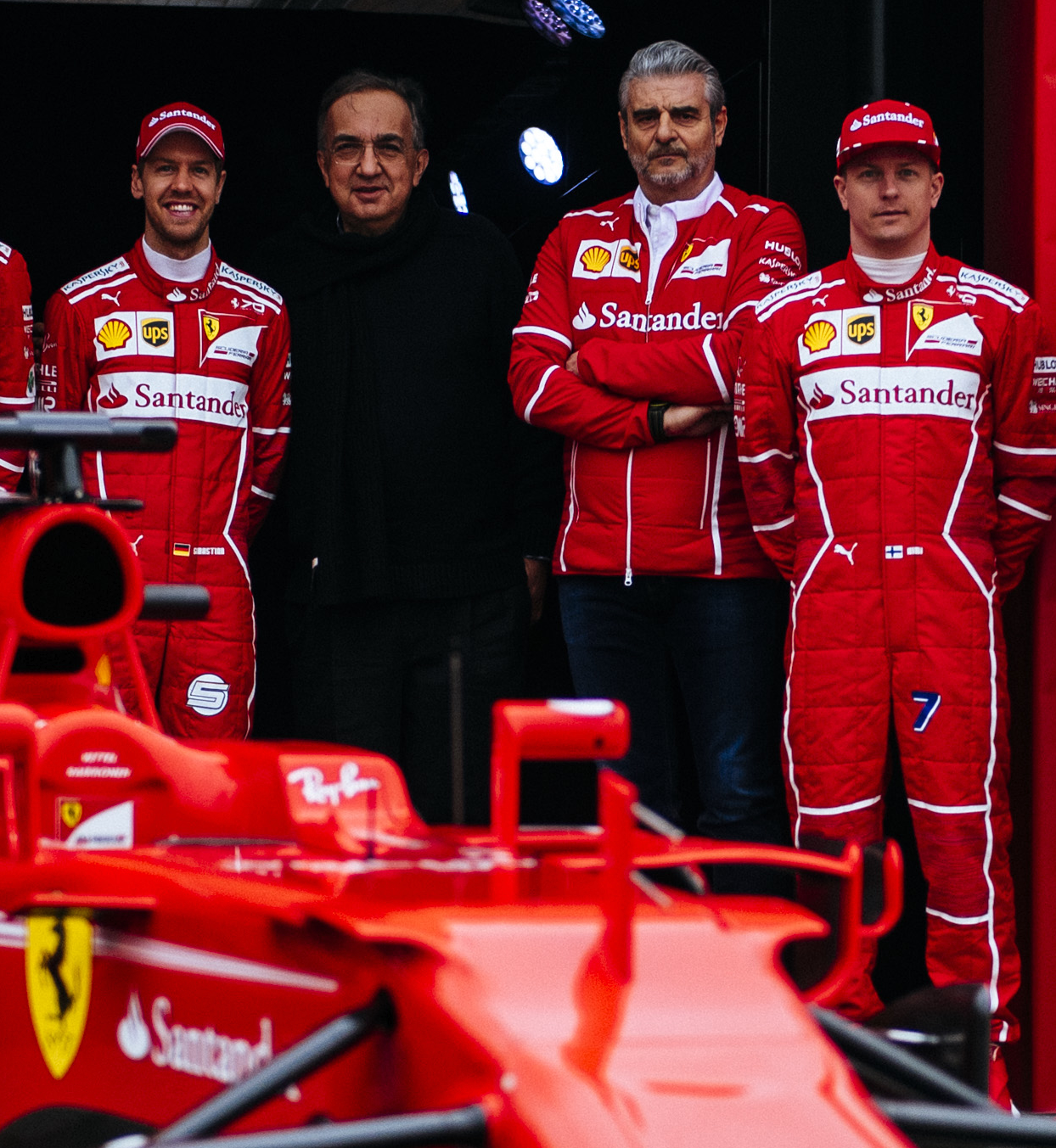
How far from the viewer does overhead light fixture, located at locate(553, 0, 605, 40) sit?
6.04 metres

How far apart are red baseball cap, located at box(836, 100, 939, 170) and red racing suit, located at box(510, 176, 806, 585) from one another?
0.37 m

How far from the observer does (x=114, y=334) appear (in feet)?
15.6

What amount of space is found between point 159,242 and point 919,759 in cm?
241

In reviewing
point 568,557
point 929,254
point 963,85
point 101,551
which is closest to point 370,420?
point 568,557

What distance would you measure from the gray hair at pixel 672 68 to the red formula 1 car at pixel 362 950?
7.82 ft

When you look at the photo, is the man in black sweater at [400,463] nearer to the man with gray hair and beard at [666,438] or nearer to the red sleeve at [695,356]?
the man with gray hair and beard at [666,438]

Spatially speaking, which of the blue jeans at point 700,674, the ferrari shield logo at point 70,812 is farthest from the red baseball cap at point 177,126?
the ferrari shield logo at point 70,812

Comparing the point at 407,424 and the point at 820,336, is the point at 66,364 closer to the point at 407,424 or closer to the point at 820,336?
the point at 407,424

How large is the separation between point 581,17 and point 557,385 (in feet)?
7.11

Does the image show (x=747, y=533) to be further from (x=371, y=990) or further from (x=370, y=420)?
(x=371, y=990)

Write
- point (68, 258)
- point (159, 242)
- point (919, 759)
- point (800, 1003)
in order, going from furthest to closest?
1. point (68, 258)
2. point (159, 242)
3. point (919, 759)
4. point (800, 1003)

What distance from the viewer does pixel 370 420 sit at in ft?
15.9

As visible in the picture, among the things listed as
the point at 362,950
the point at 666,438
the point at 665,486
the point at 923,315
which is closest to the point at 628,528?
the point at 665,486

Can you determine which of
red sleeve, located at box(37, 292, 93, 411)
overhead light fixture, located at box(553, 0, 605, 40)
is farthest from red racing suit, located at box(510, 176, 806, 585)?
overhead light fixture, located at box(553, 0, 605, 40)
